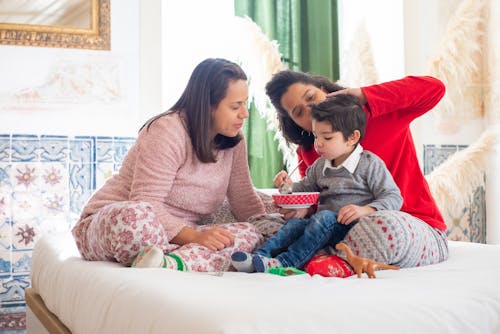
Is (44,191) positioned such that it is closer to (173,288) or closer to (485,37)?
(173,288)

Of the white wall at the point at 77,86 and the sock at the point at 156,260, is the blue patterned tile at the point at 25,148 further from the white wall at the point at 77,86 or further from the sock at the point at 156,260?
the sock at the point at 156,260

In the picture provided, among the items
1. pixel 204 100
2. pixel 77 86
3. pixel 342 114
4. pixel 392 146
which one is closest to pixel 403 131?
pixel 392 146

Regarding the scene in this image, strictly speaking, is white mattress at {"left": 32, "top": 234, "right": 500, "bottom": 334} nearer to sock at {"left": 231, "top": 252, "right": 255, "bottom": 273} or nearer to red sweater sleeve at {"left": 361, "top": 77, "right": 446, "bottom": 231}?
sock at {"left": 231, "top": 252, "right": 255, "bottom": 273}

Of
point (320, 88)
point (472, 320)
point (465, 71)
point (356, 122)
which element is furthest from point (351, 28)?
point (472, 320)

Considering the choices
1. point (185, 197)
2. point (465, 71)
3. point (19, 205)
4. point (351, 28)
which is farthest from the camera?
point (351, 28)

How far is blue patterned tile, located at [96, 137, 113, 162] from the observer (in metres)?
2.94

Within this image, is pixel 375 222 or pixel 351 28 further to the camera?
pixel 351 28

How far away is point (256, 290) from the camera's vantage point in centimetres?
114

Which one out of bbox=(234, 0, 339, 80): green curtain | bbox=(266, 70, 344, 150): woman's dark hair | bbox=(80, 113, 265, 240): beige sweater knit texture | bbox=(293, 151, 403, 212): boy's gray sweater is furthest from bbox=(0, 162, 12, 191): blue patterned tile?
bbox=(293, 151, 403, 212): boy's gray sweater

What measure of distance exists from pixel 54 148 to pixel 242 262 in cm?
162

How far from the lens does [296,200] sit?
5.79 feet

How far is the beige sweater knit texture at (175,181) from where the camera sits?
1781 mm

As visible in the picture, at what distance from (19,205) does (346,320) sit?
7.20ft

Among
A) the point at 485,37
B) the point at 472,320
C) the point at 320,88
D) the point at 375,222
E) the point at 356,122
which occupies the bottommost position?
the point at 472,320
